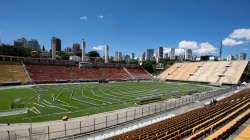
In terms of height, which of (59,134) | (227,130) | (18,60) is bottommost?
(59,134)

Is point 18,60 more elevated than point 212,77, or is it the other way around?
point 18,60

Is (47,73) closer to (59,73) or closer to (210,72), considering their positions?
(59,73)

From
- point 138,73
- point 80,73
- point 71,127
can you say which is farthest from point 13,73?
point 138,73

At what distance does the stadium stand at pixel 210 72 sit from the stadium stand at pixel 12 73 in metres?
55.0

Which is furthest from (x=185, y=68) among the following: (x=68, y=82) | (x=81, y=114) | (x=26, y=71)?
(x=81, y=114)

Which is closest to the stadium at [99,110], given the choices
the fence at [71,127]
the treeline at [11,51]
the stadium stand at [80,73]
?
the fence at [71,127]

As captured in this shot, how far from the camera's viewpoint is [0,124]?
23422 millimetres

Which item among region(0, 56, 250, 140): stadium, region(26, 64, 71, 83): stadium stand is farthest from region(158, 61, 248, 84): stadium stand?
region(26, 64, 71, 83): stadium stand

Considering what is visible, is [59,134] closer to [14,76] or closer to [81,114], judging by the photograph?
[81,114]

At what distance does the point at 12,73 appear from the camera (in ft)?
201

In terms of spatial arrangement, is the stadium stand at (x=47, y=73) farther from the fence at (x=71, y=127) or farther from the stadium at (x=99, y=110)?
the fence at (x=71, y=127)

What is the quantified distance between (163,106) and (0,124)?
2099 cm

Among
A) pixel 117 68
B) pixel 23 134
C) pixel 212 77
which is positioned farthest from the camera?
pixel 117 68

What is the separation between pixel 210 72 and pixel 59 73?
186 ft
